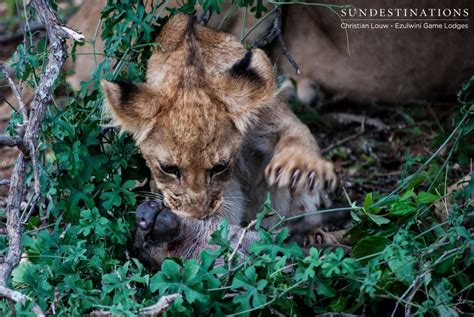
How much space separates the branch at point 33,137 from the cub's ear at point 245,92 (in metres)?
0.76

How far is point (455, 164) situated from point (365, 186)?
555 millimetres

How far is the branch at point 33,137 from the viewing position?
135 inches

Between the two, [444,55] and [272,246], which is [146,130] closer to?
[272,246]

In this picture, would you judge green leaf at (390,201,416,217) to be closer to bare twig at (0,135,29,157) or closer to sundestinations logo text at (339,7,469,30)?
bare twig at (0,135,29,157)

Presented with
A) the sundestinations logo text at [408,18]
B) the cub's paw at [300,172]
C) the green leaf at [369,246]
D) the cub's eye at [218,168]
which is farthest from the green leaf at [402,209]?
the sundestinations logo text at [408,18]

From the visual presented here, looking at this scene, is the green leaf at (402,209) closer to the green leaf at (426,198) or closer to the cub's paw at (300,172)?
the green leaf at (426,198)

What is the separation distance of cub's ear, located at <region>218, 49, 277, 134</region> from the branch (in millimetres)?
756

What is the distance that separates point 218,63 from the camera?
4.29 metres

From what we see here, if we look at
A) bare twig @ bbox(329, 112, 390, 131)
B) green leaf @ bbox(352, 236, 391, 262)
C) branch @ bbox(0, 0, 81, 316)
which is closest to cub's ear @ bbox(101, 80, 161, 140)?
branch @ bbox(0, 0, 81, 316)

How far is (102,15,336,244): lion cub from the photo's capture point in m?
3.97

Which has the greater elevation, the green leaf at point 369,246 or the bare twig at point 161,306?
the bare twig at point 161,306

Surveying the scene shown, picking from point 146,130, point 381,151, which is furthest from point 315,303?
point 381,151

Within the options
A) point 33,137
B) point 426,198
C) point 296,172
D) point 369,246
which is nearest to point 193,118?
point 296,172

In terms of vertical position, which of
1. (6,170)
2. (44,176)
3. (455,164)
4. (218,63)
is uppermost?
(218,63)
